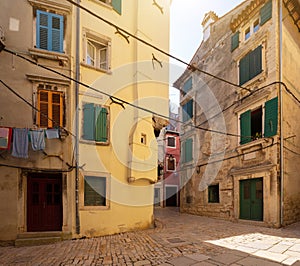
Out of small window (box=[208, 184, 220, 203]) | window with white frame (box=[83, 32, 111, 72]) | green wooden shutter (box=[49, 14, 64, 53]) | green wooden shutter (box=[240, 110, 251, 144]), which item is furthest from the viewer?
small window (box=[208, 184, 220, 203])

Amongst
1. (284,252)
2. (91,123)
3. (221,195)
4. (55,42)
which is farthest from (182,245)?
(55,42)

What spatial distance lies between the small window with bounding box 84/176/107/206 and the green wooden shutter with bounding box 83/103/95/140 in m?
1.63

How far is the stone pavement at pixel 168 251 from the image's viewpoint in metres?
4.95

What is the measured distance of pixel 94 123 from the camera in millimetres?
8531

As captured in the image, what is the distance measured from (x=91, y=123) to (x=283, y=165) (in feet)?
27.8

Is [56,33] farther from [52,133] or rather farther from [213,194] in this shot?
[213,194]

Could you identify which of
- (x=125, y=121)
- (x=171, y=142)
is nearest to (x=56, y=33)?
(x=125, y=121)

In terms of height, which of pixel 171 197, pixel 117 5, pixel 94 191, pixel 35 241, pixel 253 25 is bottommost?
pixel 171 197

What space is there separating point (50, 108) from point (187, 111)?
11.9m

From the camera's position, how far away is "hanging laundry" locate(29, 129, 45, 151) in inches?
281

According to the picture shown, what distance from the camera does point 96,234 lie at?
7.97m

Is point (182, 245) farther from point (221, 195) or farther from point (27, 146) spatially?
point (221, 195)

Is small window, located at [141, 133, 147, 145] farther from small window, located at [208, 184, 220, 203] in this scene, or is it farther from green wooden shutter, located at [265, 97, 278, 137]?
small window, located at [208, 184, 220, 203]

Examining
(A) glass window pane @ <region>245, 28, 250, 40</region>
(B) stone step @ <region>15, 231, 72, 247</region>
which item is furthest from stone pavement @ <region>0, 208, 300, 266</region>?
(A) glass window pane @ <region>245, 28, 250, 40</region>
